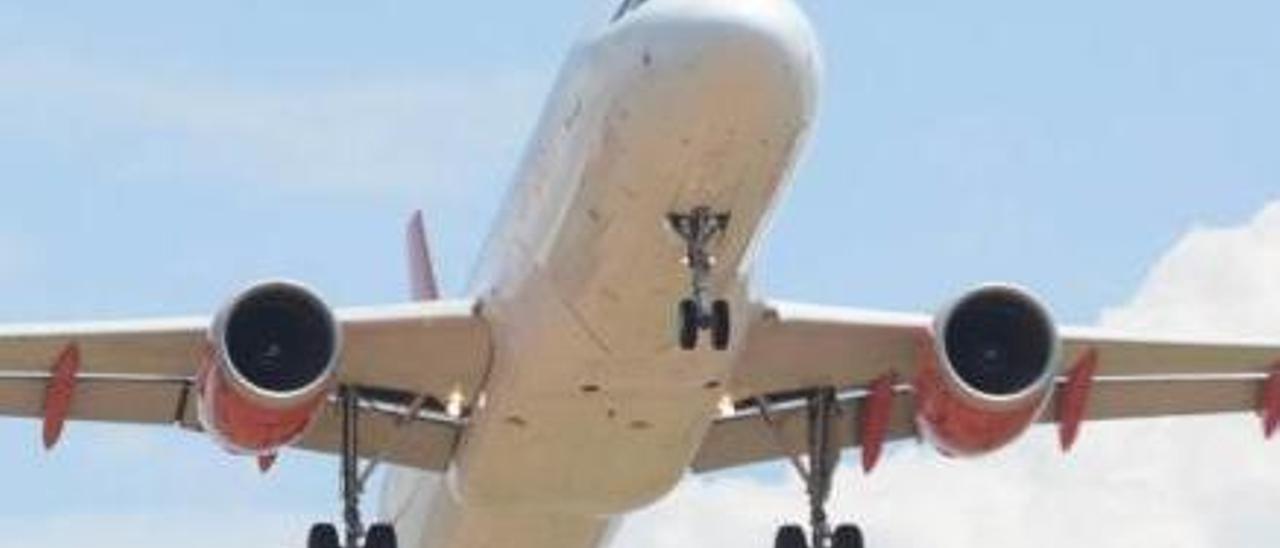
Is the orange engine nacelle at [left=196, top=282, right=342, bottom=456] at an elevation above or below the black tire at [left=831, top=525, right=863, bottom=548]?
above

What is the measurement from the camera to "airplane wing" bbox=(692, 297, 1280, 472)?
3167cm

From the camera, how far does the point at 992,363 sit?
31219 mm

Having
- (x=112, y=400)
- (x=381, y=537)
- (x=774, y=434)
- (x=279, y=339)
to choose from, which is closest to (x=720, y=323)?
(x=279, y=339)

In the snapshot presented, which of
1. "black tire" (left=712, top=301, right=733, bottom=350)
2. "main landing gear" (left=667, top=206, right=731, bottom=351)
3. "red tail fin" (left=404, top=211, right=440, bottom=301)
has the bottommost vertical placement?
"red tail fin" (left=404, top=211, right=440, bottom=301)

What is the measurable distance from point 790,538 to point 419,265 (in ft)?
32.0

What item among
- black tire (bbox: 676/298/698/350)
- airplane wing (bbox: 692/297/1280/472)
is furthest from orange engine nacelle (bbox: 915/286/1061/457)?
black tire (bbox: 676/298/698/350)

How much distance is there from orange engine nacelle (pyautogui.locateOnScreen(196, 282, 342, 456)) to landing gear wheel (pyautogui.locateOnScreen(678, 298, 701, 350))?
4.01 m

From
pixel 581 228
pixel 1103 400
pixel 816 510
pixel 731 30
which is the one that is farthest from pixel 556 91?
pixel 1103 400

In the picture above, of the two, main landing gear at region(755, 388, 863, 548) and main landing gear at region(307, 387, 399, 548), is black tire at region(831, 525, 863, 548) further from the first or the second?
main landing gear at region(307, 387, 399, 548)

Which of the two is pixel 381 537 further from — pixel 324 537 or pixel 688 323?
pixel 688 323

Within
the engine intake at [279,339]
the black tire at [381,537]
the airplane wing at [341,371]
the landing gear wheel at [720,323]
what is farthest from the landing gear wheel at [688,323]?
the black tire at [381,537]

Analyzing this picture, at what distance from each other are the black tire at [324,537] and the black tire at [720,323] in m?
6.66

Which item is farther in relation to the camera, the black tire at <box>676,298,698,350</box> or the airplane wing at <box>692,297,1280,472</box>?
the airplane wing at <box>692,297,1280,472</box>

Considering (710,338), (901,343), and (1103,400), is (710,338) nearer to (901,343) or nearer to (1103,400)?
(901,343)
